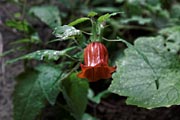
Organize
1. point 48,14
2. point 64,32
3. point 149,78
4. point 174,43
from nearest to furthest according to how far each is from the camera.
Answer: point 64,32 < point 149,78 < point 174,43 < point 48,14

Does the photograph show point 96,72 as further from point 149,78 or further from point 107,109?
point 107,109

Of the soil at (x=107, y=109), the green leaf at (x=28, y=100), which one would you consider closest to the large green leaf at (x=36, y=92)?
the green leaf at (x=28, y=100)

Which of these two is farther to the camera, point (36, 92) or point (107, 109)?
point (107, 109)

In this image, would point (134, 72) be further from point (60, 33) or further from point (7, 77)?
point (7, 77)

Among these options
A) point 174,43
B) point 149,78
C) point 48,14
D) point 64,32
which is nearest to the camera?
point 64,32

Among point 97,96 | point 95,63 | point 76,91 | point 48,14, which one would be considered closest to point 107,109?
point 97,96

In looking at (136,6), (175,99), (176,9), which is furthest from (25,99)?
(176,9)

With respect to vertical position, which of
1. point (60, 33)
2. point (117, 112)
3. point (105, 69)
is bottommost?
point (117, 112)
